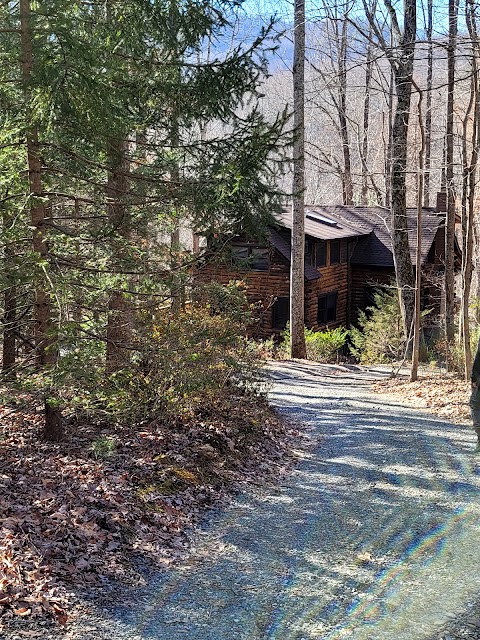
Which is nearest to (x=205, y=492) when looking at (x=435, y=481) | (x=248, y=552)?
(x=248, y=552)

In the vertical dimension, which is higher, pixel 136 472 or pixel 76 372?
pixel 76 372

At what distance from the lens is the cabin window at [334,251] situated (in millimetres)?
30062

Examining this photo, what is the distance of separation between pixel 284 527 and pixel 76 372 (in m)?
2.91

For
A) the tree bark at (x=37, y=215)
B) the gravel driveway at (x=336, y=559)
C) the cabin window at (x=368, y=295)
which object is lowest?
the gravel driveway at (x=336, y=559)

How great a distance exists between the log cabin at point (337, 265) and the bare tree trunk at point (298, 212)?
5.35 m

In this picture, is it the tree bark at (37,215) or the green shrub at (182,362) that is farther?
the green shrub at (182,362)

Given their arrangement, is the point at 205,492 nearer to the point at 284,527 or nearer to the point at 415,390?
the point at 284,527

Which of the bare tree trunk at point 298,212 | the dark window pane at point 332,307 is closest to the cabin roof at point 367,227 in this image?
the dark window pane at point 332,307

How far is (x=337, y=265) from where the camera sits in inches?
1204

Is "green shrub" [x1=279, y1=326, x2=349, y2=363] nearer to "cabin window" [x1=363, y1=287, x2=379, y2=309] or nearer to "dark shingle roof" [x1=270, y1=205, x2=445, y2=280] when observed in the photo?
"dark shingle roof" [x1=270, y1=205, x2=445, y2=280]

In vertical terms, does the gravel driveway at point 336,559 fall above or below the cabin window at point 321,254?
below

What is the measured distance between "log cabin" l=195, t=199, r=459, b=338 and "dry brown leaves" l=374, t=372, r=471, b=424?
9.32 metres

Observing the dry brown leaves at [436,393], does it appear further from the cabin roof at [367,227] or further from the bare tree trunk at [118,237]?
the cabin roof at [367,227]

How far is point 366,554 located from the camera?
702 cm
